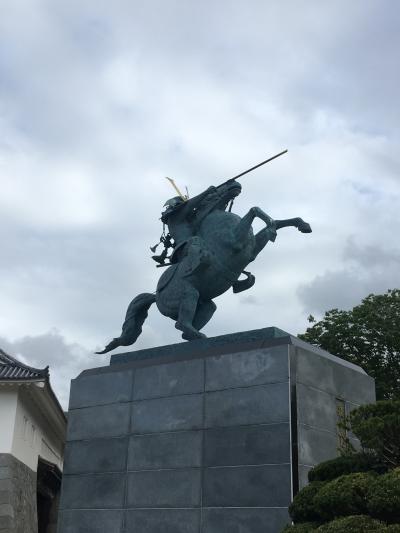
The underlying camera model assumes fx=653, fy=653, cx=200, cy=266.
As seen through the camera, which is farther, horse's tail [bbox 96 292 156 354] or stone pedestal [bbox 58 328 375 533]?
horse's tail [bbox 96 292 156 354]

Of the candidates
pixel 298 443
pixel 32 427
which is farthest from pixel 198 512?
pixel 32 427

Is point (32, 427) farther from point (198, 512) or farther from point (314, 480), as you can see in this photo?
point (314, 480)

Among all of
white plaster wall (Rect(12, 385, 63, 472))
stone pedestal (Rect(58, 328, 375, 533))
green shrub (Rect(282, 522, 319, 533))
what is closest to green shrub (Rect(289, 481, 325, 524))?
green shrub (Rect(282, 522, 319, 533))

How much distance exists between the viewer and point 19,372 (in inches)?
766

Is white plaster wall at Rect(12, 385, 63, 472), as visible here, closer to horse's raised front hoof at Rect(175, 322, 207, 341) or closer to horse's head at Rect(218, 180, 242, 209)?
horse's raised front hoof at Rect(175, 322, 207, 341)

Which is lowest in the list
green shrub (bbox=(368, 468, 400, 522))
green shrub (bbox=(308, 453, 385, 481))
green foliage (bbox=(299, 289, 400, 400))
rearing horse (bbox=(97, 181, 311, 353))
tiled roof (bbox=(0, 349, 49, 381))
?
green shrub (bbox=(368, 468, 400, 522))

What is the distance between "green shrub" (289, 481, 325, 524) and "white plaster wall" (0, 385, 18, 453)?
13.9m

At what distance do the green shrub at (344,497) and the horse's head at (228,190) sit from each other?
17.2ft

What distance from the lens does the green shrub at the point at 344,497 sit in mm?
5742

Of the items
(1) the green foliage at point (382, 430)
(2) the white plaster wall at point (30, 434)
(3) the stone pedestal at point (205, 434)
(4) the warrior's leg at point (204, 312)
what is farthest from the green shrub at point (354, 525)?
(2) the white plaster wall at point (30, 434)

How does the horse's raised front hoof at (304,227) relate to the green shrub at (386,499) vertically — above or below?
above

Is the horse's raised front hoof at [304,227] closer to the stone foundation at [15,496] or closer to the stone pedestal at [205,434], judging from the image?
the stone pedestal at [205,434]

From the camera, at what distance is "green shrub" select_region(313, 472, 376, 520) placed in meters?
5.74

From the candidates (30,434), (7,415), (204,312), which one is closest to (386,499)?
(204,312)
